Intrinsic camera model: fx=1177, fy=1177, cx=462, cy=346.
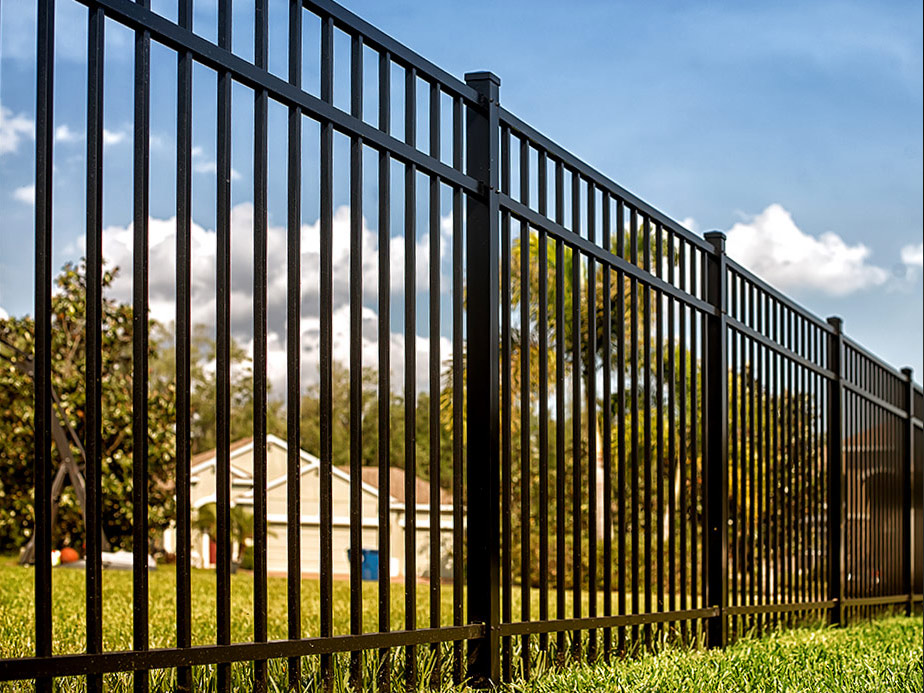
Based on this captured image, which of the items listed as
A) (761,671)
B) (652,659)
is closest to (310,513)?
(652,659)

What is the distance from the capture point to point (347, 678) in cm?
350

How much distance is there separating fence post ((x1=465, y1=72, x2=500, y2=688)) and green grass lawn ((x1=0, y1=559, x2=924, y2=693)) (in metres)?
0.21

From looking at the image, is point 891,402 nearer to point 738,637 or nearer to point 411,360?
point 738,637

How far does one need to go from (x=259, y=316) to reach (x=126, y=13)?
2.67 feet

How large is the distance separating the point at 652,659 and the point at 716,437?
71.3 inches

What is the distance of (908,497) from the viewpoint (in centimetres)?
1100

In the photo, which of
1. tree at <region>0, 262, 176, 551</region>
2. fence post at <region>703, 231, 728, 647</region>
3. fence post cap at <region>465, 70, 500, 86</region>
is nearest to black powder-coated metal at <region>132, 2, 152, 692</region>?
fence post cap at <region>465, 70, 500, 86</region>

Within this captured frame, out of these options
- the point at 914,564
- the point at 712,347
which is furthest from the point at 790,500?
the point at 914,564

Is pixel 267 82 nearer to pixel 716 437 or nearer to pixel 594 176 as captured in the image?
pixel 594 176

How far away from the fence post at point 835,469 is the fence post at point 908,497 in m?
2.30

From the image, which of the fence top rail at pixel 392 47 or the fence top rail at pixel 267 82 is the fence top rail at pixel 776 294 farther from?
the fence top rail at pixel 267 82

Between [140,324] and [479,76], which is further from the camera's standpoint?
[479,76]

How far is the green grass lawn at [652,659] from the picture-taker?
404cm

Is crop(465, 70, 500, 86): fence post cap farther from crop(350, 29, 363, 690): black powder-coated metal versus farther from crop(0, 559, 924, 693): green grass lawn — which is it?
crop(0, 559, 924, 693): green grass lawn
